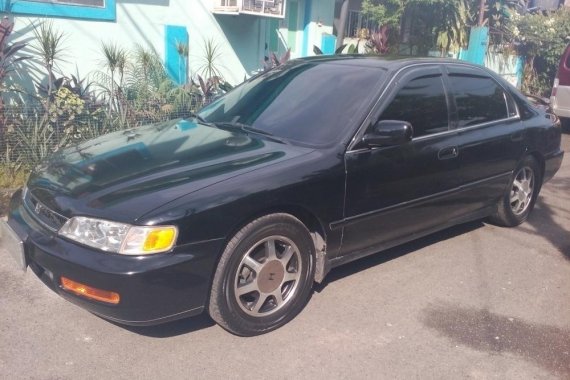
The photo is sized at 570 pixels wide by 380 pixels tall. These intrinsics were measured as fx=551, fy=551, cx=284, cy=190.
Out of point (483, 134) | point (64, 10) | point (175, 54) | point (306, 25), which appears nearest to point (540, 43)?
point (306, 25)

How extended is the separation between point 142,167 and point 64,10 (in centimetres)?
501

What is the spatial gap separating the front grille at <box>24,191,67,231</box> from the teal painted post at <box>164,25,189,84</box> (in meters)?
5.61

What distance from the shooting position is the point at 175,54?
882cm

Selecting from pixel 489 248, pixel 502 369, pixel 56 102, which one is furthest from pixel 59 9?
pixel 502 369

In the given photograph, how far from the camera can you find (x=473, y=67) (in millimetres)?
4867

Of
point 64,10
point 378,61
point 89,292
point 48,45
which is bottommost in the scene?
point 89,292

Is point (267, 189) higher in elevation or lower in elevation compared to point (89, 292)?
higher

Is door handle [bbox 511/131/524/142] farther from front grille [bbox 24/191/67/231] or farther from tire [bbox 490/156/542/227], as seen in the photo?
front grille [bbox 24/191/67/231]

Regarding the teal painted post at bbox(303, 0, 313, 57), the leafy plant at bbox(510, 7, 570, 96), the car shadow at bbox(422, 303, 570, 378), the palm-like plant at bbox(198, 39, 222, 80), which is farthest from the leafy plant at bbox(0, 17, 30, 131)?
the leafy plant at bbox(510, 7, 570, 96)

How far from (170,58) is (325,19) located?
4607 millimetres

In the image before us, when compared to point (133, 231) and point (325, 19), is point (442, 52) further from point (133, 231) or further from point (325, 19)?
point (133, 231)

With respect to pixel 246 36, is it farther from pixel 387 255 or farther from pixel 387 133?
pixel 387 133

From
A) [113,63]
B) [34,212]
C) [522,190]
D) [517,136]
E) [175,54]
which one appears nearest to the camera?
[34,212]

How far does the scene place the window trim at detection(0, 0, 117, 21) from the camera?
6.88m
